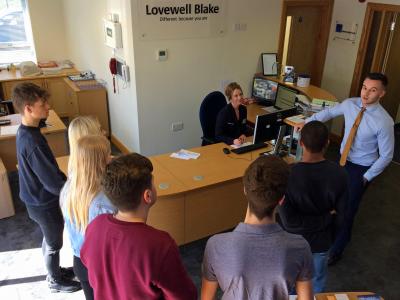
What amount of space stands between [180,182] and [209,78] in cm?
233

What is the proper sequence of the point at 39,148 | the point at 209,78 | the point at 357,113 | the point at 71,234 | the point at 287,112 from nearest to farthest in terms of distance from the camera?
the point at 71,234, the point at 39,148, the point at 357,113, the point at 287,112, the point at 209,78

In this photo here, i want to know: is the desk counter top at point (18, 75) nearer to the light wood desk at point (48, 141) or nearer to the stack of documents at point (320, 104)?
the light wood desk at point (48, 141)

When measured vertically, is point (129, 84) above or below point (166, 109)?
above

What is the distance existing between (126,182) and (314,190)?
1129 mm

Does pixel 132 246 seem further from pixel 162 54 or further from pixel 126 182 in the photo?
pixel 162 54

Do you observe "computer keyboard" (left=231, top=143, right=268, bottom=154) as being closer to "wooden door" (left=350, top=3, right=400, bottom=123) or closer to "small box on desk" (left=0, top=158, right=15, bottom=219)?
"small box on desk" (left=0, top=158, right=15, bottom=219)

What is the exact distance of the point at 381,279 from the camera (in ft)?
10.3

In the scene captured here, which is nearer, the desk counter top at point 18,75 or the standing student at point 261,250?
the standing student at point 261,250

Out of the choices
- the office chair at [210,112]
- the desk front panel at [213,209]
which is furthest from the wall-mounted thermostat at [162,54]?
the desk front panel at [213,209]

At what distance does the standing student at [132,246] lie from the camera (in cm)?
134

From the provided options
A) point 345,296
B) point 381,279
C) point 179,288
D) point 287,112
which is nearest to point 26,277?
point 179,288

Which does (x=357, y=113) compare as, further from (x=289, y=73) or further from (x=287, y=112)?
(x=289, y=73)

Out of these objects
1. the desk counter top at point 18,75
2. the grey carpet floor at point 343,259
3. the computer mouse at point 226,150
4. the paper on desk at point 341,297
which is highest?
the desk counter top at point 18,75

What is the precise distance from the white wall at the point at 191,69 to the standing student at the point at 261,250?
3276 millimetres
